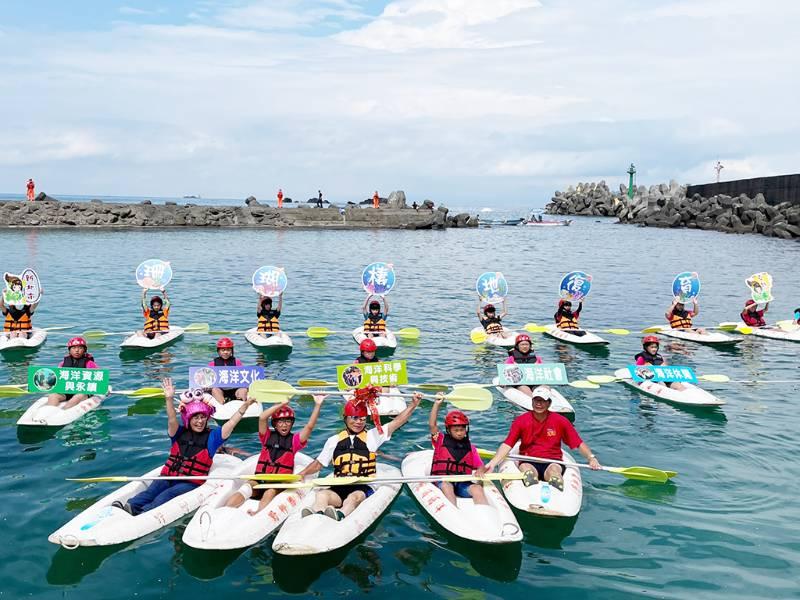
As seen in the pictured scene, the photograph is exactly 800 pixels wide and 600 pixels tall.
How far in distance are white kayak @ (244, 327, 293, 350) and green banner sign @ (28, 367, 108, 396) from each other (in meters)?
7.23

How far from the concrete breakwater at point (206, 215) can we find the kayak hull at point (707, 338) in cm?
5167

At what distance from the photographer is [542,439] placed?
11078 millimetres

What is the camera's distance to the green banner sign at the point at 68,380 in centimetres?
1365

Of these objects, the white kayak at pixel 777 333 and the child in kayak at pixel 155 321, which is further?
the white kayak at pixel 777 333

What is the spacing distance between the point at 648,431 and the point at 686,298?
432 inches

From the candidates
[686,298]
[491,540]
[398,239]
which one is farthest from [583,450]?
[398,239]

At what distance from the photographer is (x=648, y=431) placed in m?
14.3

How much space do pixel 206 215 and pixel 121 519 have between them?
202 ft

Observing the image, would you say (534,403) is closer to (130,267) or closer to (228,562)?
(228,562)

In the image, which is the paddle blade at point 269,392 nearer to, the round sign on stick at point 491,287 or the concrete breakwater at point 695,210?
the round sign on stick at point 491,287

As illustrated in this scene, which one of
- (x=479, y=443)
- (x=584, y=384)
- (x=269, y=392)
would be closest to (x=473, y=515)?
(x=479, y=443)

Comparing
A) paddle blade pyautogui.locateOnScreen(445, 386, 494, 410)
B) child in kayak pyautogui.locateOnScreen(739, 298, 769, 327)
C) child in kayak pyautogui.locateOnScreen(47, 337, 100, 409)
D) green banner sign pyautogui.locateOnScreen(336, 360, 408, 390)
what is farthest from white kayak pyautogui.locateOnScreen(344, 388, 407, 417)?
child in kayak pyautogui.locateOnScreen(739, 298, 769, 327)

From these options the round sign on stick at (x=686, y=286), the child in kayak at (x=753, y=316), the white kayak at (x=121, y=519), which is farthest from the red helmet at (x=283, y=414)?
the child in kayak at (x=753, y=316)

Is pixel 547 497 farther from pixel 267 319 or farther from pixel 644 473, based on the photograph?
pixel 267 319
